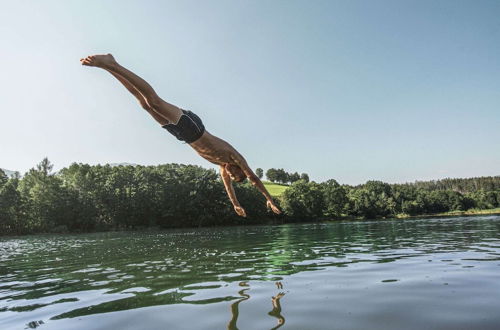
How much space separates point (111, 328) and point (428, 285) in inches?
301

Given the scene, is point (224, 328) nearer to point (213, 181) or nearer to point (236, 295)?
point (236, 295)

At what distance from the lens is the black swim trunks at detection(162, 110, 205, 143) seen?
7.73 meters

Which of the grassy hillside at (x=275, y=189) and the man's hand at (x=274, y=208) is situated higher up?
the grassy hillside at (x=275, y=189)

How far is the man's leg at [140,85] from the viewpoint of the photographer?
6.78m

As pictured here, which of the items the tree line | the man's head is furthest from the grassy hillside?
the man's head

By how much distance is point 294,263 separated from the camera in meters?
13.4

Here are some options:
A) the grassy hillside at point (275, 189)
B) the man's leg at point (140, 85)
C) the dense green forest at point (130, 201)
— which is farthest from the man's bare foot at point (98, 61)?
the grassy hillside at point (275, 189)

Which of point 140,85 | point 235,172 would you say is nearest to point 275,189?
point 235,172

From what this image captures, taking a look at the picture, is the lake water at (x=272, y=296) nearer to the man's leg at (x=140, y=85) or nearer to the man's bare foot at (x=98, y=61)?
the man's leg at (x=140, y=85)

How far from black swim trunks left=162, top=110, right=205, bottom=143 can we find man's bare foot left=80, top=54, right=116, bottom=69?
183 centimetres

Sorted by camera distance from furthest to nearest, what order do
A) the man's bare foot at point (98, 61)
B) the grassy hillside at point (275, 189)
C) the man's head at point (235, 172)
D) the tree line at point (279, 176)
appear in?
the tree line at point (279, 176) → the grassy hillside at point (275, 189) → the man's head at point (235, 172) → the man's bare foot at point (98, 61)

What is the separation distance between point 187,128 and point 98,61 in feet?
7.43

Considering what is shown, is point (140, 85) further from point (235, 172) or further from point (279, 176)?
point (279, 176)

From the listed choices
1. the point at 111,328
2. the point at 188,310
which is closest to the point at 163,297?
the point at 188,310
